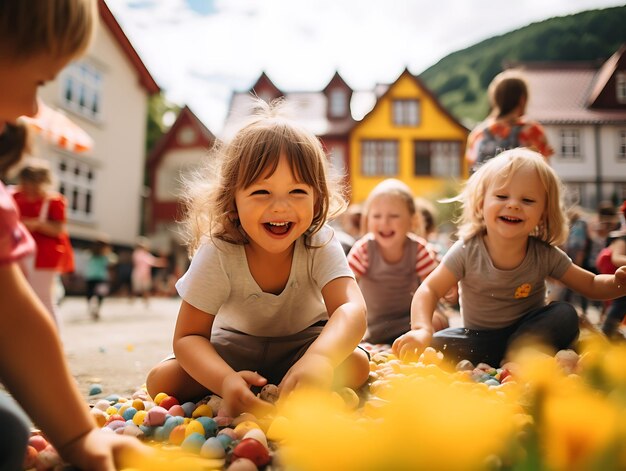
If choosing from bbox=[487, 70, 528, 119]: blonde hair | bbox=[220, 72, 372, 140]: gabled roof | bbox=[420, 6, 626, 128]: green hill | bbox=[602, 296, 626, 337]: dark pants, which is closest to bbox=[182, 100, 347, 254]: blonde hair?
bbox=[602, 296, 626, 337]: dark pants

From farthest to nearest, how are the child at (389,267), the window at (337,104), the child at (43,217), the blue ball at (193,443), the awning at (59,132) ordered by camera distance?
the window at (337,104) < the awning at (59,132) < the child at (43,217) < the child at (389,267) < the blue ball at (193,443)

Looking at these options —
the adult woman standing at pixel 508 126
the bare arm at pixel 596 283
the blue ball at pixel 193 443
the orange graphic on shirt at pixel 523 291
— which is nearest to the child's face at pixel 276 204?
the blue ball at pixel 193 443

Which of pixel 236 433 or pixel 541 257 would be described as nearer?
pixel 236 433

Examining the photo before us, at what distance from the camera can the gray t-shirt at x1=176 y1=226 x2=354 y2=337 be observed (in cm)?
176

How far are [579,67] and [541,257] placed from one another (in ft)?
14.2

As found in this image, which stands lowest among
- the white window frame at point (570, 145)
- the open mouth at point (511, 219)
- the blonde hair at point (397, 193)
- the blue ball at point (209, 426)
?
the blue ball at point (209, 426)

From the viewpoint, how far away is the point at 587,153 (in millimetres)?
5238

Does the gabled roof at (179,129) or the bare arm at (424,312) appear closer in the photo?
the bare arm at (424,312)

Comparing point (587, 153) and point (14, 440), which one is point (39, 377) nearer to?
point (14, 440)

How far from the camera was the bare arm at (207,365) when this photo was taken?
137cm

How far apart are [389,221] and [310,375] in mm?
2036

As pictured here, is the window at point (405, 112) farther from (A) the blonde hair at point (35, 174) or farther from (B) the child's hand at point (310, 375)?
(B) the child's hand at point (310, 375)

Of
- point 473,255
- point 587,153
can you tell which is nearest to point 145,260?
point 587,153

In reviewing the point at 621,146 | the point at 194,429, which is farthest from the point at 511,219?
the point at 621,146
